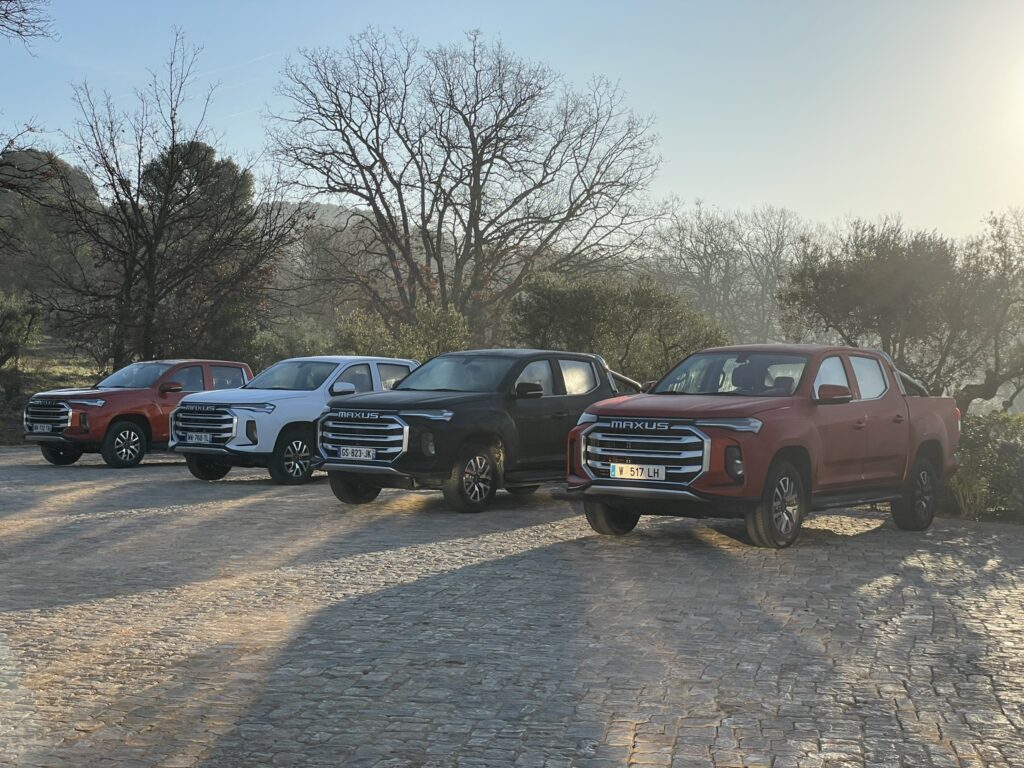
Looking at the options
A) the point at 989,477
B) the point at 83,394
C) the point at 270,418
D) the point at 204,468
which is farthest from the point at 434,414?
the point at 83,394

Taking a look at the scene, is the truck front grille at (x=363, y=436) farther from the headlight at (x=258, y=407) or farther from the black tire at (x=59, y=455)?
the black tire at (x=59, y=455)

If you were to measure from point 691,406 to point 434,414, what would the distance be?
378cm

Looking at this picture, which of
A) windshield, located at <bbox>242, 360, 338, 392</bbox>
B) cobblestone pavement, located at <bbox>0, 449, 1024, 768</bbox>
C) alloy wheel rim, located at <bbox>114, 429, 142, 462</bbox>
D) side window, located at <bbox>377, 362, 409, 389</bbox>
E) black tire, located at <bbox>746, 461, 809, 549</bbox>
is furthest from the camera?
alloy wheel rim, located at <bbox>114, 429, 142, 462</bbox>

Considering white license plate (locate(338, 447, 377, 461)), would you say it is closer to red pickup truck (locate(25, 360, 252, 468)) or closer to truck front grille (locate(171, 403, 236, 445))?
truck front grille (locate(171, 403, 236, 445))

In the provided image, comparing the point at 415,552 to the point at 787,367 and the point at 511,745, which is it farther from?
the point at 511,745

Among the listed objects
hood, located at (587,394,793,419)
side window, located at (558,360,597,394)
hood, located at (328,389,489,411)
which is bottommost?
hood, located at (587,394,793,419)

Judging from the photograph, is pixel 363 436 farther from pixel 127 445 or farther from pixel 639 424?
pixel 127 445

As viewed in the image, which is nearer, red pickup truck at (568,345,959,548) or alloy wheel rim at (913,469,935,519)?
red pickup truck at (568,345,959,548)

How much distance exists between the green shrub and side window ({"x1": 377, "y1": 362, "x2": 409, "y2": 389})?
26.9 ft

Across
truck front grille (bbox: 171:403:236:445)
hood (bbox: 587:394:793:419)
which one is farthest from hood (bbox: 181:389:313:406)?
hood (bbox: 587:394:793:419)

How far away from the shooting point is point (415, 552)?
11461 mm

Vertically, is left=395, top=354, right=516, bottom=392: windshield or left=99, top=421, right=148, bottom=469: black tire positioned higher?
left=395, top=354, right=516, bottom=392: windshield

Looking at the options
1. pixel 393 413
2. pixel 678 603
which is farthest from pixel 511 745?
pixel 393 413

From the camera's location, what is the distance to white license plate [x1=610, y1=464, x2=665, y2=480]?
11.4m
